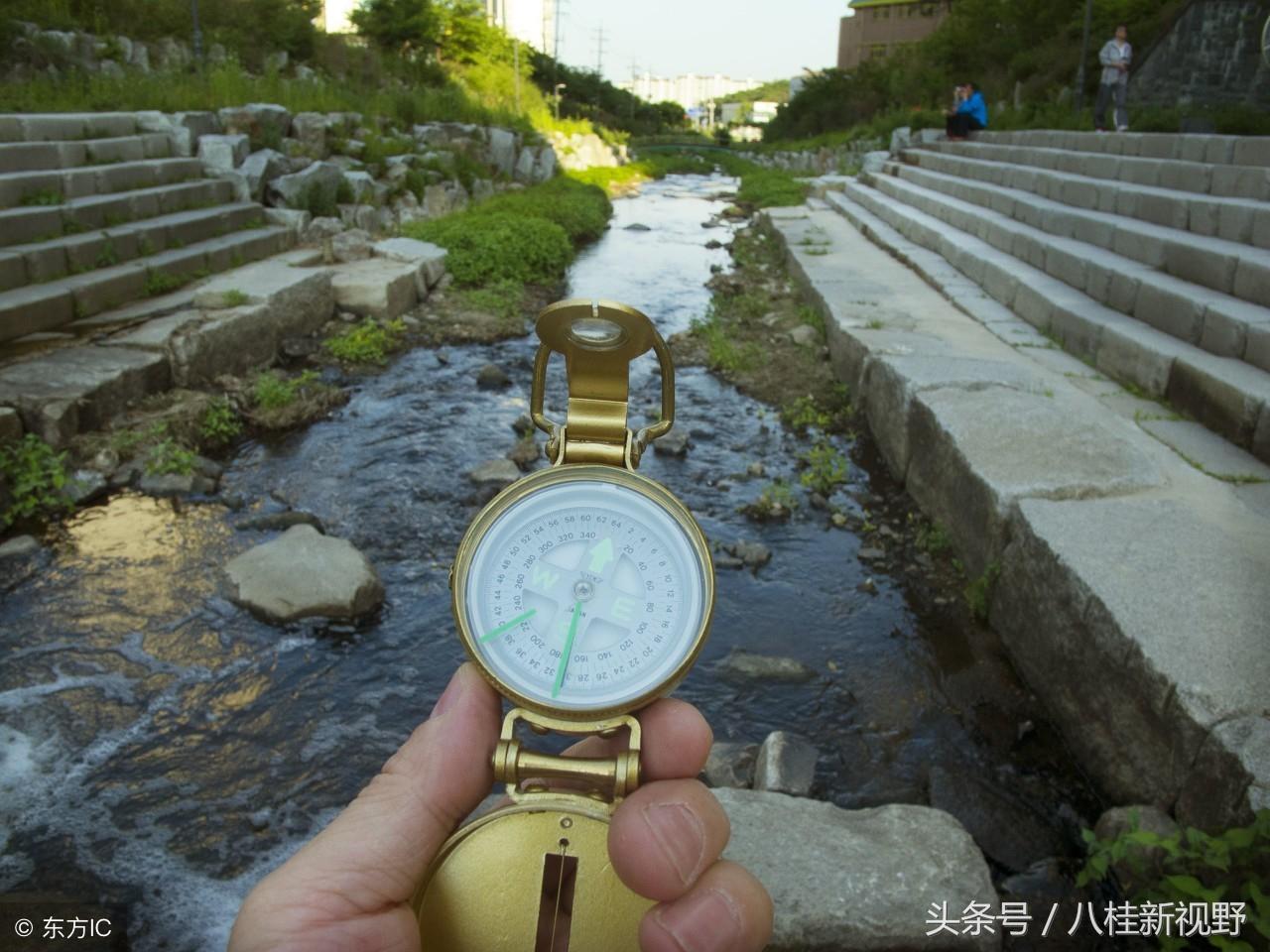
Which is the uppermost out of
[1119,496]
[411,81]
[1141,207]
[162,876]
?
[411,81]

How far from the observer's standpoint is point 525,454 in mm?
5926

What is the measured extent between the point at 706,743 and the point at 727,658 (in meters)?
2.76

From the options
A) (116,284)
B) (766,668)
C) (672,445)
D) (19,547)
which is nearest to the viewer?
(766,668)

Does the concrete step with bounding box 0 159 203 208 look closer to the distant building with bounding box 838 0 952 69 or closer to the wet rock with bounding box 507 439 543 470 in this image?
the wet rock with bounding box 507 439 543 470

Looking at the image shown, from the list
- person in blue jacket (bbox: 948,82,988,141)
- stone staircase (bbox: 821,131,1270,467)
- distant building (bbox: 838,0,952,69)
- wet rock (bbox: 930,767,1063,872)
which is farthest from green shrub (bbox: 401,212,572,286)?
distant building (bbox: 838,0,952,69)

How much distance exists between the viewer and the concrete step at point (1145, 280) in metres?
5.27

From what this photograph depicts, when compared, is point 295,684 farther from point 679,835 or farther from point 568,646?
point 679,835

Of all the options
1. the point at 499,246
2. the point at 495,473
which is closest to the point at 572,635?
the point at 495,473

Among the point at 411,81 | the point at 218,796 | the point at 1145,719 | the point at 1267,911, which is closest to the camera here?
the point at 1267,911

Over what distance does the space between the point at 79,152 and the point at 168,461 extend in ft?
13.9

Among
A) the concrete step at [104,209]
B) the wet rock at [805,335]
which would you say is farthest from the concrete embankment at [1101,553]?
the concrete step at [104,209]

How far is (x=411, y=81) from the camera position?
20.0 meters

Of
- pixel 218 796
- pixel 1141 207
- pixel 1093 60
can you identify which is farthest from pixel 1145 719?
pixel 1093 60

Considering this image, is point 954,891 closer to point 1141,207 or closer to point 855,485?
point 855,485
